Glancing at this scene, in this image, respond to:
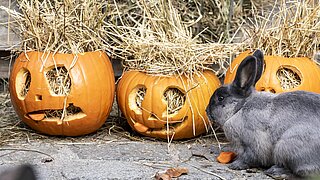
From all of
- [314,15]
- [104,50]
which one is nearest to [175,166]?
[104,50]

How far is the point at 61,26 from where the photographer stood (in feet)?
12.7

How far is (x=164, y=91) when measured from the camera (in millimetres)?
3738

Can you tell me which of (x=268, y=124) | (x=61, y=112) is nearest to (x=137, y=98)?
(x=61, y=112)

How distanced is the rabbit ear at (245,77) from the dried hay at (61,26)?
1236 millimetres

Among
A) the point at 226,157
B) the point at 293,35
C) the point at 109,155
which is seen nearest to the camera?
the point at 226,157

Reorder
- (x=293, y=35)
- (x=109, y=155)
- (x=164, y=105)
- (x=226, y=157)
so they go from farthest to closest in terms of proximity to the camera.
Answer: (x=293, y=35) → (x=164, y=105) → (x=109, y=155) → (x=226, y=157)

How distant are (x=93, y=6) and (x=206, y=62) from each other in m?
0.95

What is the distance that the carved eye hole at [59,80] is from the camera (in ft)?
12.4

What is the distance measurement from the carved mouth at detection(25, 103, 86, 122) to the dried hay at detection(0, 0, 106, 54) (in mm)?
411

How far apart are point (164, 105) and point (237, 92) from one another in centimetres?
65

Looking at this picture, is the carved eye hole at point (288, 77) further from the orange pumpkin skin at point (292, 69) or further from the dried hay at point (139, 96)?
the dried hay at point (139, 96)

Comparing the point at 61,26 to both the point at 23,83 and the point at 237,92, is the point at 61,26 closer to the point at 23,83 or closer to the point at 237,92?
the point at 23,83

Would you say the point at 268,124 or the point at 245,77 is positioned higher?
the point at 245,77

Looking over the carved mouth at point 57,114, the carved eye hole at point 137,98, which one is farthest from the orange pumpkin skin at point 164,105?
the carved mouth at point 57,114
